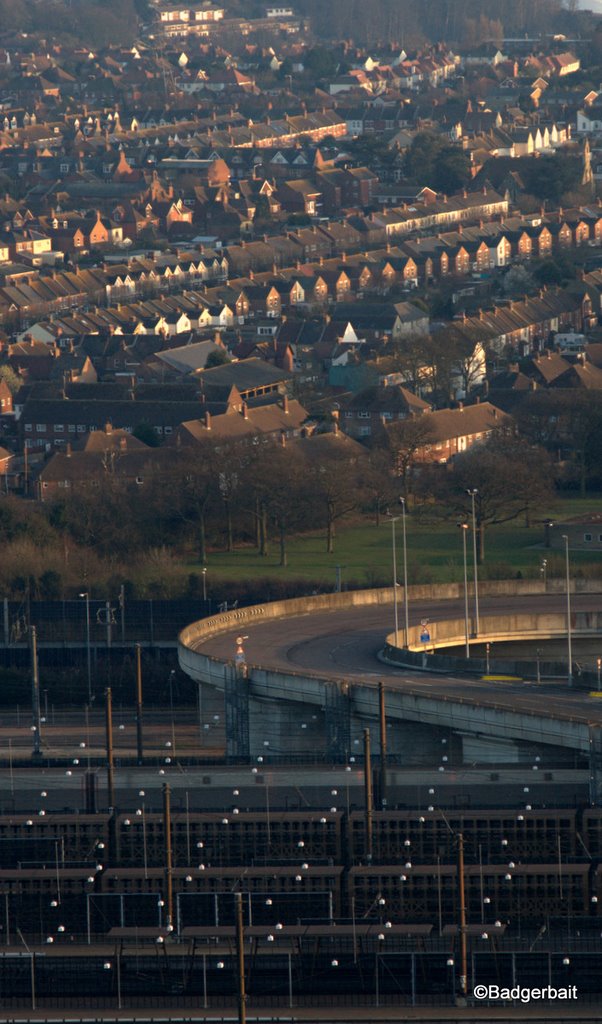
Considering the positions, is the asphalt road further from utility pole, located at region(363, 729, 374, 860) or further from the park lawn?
the park lawn

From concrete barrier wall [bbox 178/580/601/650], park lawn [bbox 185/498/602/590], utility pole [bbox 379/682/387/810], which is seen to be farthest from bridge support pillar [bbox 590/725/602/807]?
park lawn [bbox 185/498/602/590]

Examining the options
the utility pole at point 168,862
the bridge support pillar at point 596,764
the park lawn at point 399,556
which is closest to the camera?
the utility pole at point 168,862

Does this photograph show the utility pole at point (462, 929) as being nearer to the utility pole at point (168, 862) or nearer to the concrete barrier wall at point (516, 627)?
the utility pole at point (168, 862)

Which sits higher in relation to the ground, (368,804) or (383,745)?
(368,804)

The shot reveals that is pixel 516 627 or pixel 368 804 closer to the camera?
pixel 368 804

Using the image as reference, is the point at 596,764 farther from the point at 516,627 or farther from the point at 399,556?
the point at 399,556

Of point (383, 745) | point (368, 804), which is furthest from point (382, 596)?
point (368, 804)

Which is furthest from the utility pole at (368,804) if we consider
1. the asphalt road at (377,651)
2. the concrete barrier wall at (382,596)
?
the concrete barrier wall at (382,596)

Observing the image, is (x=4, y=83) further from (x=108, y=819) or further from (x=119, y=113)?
(x=108, y=819)
